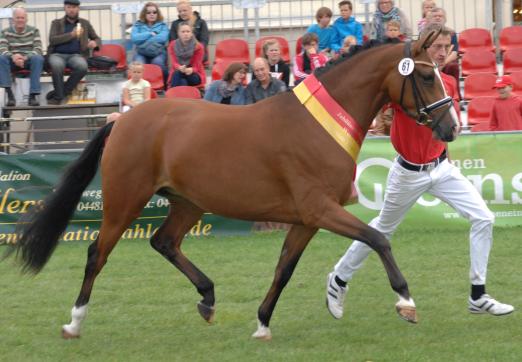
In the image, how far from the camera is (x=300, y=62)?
1379 centimetres

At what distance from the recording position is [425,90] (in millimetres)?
6652

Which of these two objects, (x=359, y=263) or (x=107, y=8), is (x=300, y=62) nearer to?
(x=107, y=8)

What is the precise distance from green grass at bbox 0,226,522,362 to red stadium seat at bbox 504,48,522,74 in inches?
194

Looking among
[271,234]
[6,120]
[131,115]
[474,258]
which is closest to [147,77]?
[6,120]

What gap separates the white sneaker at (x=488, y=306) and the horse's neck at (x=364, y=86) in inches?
57.9

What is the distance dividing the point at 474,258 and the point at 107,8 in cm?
1041

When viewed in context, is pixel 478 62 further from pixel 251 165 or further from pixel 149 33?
pixel 251 165

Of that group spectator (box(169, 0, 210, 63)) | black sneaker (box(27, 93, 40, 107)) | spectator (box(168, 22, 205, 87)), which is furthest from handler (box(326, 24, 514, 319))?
black sneaker (box(27, 93, 40, 107))

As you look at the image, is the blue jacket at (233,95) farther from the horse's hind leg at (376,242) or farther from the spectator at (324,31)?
the horse's hind leg at (376,242)

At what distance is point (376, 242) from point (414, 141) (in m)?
0.92

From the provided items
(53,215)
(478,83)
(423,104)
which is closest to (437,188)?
(423,104)

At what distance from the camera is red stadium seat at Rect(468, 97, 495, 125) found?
14.0 meters

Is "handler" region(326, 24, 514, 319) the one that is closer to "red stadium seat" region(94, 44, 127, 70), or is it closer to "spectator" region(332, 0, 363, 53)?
"spectator" region(332, 0, 363, 53)

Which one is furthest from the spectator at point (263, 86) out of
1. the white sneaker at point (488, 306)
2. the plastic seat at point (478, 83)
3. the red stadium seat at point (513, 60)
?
the red stadium seat at point (513, 60)
